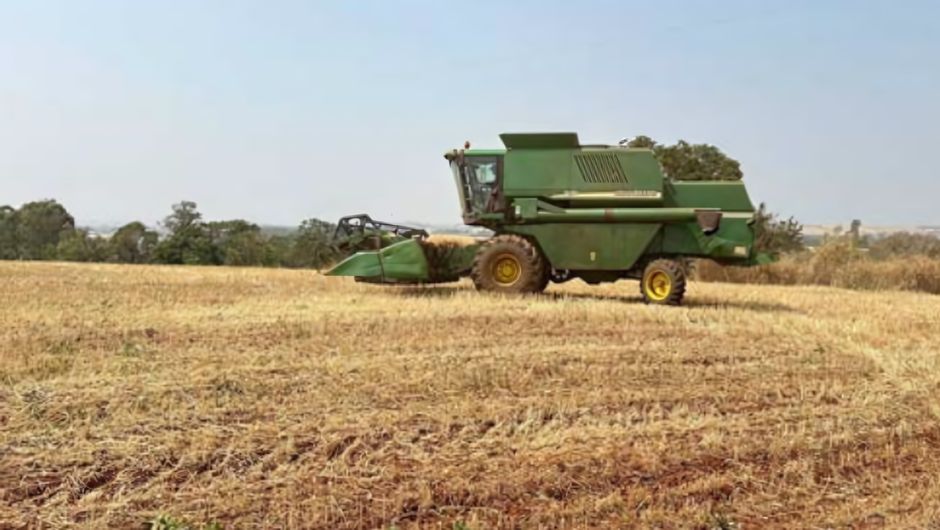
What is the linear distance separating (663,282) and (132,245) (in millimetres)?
17365

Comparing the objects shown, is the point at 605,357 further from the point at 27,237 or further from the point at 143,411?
the point at 27,237

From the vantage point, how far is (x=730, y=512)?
151 inches

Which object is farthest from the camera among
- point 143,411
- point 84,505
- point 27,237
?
point 27,237

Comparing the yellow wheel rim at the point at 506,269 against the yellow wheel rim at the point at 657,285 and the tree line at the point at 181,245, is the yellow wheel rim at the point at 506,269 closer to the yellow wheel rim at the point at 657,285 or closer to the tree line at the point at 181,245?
the yellow wheel rim at the point at 657,285

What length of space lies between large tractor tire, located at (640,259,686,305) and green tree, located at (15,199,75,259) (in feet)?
69.5

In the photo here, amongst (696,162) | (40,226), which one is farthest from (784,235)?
(40,226)

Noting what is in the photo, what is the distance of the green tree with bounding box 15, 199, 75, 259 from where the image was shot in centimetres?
2672

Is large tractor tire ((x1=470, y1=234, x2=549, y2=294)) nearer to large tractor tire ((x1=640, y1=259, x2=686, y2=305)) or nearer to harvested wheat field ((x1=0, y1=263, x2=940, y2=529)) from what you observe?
large tractor tire ((x1=640, y1=259, x2=686, y2=305))

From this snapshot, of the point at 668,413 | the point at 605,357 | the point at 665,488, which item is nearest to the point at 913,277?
the point at 605,357

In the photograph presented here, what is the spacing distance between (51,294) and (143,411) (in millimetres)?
5583

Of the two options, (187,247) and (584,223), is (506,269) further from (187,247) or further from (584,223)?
(187,247)

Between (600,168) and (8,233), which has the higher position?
(600,168)

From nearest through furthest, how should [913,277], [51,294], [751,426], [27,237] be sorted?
[751,426], [51,294], [913,277], [27,237]

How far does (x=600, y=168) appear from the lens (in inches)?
420
